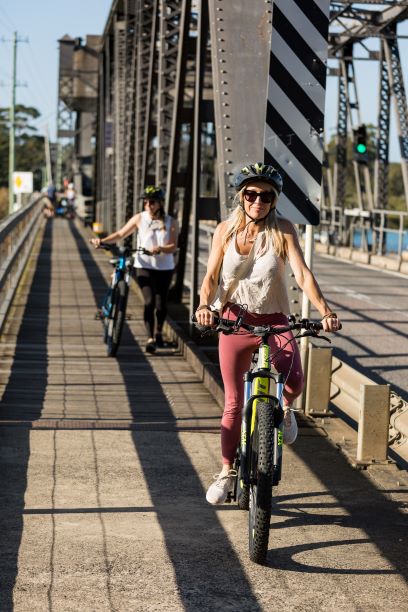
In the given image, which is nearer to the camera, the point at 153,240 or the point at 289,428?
the point at 289,428

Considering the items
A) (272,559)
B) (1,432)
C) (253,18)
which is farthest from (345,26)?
(272,559)

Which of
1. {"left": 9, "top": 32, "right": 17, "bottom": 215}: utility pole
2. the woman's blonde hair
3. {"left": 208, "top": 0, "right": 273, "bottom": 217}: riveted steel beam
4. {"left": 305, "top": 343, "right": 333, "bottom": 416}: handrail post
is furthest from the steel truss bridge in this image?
{"left": 9, "top": 32, "right": 17, "bottom": 215}: utility pole

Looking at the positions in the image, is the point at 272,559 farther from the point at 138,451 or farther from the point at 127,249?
the point at 127,249

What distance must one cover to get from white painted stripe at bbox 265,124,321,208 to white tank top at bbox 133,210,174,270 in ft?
14.7

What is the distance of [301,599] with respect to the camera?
17.7ft

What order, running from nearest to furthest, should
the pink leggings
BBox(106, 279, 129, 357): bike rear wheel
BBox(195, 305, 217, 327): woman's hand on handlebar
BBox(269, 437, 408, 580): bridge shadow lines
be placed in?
BBox(269, 437, 408, 580): bridge shadow lines → BBox(195, 305, 217, 327): woman's hand on handlebar → the pink leggings → BBox(106, 279, 129, 357): bike rear wheel

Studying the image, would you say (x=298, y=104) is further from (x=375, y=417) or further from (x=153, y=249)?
(x=153, y=249)

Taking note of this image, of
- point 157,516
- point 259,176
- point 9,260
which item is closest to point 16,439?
point 157,516

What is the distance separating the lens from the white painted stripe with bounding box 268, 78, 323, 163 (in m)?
8.80

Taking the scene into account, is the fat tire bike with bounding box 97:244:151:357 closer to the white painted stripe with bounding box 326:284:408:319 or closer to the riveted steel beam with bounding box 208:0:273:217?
the riveted steel beam with bounding box 208:0:273:217

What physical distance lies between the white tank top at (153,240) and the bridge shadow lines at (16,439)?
1.40m

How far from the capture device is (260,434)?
588 centimetres

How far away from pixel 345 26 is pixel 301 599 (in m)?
32.7

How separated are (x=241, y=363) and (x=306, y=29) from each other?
316 centimetres
